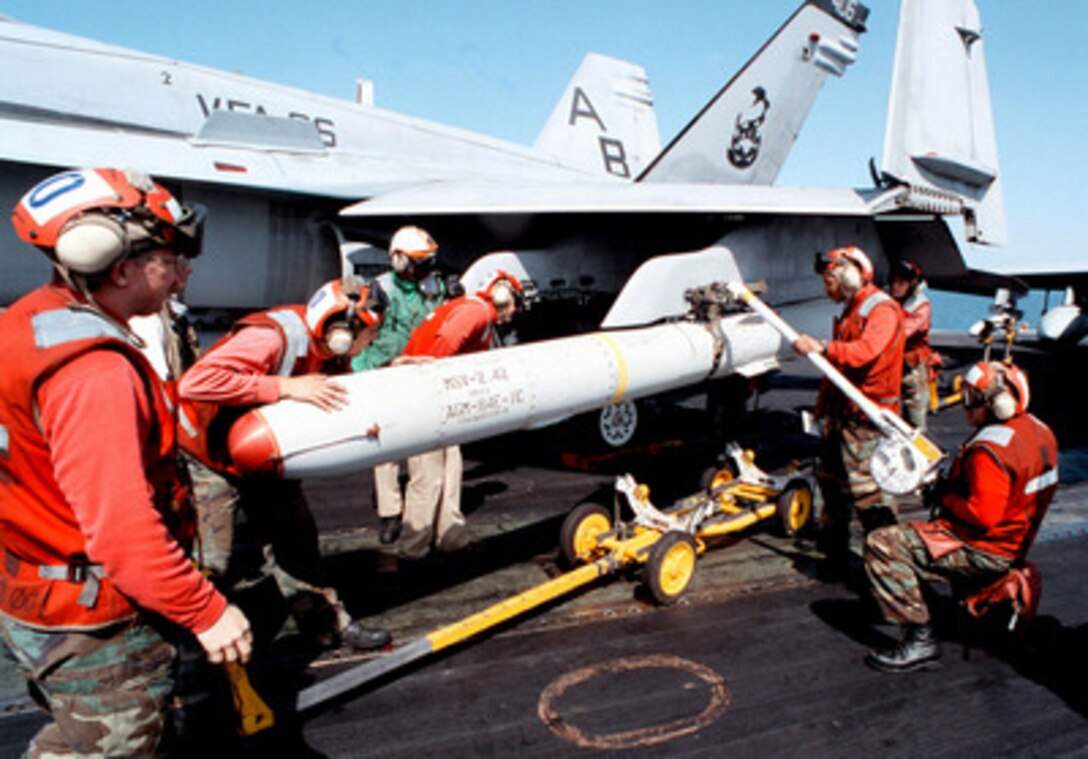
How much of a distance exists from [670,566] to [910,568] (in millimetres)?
1302

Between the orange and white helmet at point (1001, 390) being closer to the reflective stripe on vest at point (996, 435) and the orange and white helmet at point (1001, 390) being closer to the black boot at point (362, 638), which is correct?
the reflective stripe on vest at point (996, 435)

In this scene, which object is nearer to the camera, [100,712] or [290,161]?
[100,712]

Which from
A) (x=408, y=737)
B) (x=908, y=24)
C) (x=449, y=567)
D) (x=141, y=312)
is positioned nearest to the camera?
(x=141, y=312)

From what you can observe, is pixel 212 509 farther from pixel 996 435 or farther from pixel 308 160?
pixel 308 160

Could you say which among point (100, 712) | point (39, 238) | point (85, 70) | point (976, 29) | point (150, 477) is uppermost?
point (976, 29)

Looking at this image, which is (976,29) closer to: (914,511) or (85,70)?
(914,511)

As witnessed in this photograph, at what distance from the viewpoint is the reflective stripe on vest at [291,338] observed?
316cm

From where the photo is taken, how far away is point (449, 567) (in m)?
4.75

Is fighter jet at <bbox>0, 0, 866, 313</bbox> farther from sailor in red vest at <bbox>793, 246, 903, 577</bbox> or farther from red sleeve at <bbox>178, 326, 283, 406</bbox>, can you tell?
red sleeve at <bbox>178, 326, 283, 406</bbox>

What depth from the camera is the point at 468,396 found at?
371cm

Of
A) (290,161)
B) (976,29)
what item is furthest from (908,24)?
(290,161)

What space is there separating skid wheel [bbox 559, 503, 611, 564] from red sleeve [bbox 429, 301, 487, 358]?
1295 mm

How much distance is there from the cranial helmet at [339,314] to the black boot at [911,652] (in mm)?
3100

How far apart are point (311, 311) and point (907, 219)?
27.1ft
